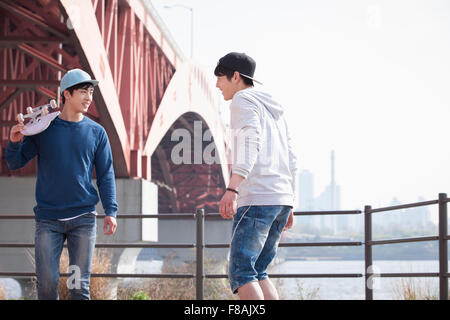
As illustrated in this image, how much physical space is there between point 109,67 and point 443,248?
7697mm

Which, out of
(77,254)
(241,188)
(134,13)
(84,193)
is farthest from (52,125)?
(134,13)

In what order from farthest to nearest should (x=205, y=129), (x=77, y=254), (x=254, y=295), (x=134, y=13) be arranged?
(x=205, y=129) → (x=134, y=13) → (x=77, y=254) → (x=254, y=295)

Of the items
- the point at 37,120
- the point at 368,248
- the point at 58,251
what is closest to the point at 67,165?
the point at 37,120

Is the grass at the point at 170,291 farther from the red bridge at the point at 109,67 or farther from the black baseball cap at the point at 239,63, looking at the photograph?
the black baseball cap at the point at 239,63

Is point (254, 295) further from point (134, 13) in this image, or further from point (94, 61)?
point (134, 13)

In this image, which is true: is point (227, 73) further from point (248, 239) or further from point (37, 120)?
point (37, 120)

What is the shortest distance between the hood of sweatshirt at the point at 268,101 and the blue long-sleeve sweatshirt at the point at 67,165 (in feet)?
3.29

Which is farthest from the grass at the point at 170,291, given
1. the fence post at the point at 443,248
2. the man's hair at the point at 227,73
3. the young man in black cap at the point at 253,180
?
the man's hair at the point at 227,73

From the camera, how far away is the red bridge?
10.5 metres

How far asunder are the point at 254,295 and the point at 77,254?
3.50 ft

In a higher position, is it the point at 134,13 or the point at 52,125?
the point at 134,13

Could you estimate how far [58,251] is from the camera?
3.81 meters

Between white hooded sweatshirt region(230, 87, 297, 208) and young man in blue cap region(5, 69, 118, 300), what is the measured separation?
0.91 meters

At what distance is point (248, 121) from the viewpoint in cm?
338
